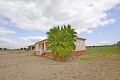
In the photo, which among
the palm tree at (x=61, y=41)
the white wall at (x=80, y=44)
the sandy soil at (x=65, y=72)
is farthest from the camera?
the white wall at (x=80, y=44)

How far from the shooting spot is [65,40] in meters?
21.7

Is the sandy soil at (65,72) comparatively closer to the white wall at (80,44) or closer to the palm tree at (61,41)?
the palm tree at (61,41)

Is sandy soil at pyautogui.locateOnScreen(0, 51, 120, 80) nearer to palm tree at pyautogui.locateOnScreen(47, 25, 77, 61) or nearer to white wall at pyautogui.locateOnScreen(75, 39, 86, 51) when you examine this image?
palm tree at pyautogui.locateOnScreen(47, 25, 77, 61)

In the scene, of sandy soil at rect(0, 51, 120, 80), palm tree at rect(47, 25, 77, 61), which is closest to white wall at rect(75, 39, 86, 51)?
palm tree at rect(47, 25, 77, 61)

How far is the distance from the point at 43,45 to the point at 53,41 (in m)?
12.2

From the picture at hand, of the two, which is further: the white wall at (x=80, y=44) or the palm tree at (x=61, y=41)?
the white wall at (x=80, y=44)

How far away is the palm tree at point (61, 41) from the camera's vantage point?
20.8 m

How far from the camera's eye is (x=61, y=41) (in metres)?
21.6

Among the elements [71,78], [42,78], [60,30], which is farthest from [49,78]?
[60,30]

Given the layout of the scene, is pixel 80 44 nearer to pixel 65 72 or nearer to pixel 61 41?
pixel 61 41

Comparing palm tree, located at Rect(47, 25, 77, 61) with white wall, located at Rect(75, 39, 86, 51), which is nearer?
palm tree, located at Rect(47, 25, 77, 61)

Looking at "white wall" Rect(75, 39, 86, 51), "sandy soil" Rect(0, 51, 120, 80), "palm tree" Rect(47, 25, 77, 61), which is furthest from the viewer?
"white wall" Rect(75, 39, 86, 51)

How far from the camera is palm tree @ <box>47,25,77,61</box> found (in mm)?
20848

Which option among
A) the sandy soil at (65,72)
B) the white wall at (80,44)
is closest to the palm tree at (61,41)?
the sandy soil at (65,72)
